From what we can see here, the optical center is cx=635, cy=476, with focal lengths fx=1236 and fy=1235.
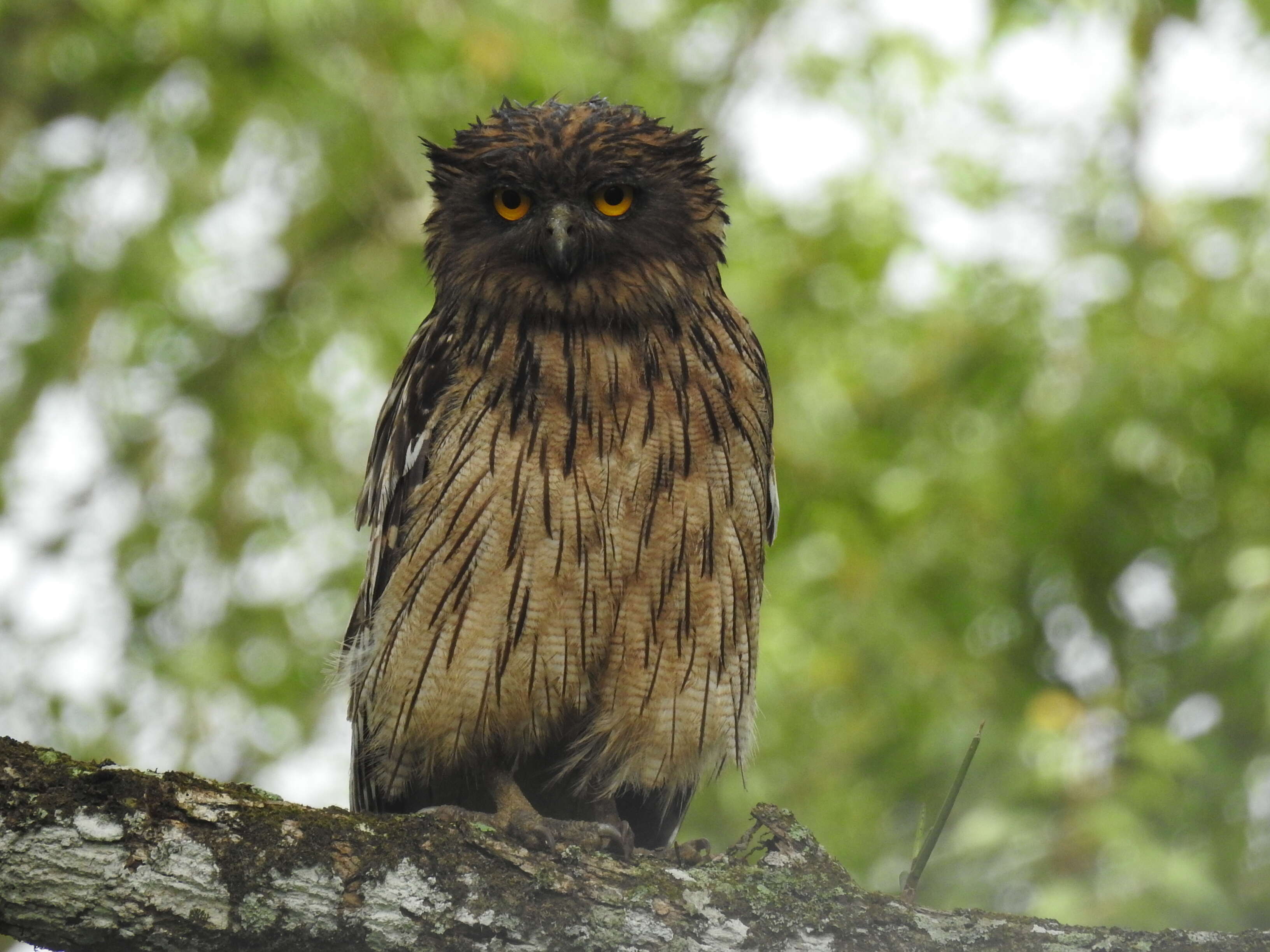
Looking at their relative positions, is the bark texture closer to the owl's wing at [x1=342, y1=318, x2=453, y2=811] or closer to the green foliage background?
the owl's wing at [x1=342, y1=318, x2=453, y2=811]

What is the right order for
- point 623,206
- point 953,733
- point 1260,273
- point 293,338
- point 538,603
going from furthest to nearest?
point 293,338 → point 1260,273 → point 953,733 → point 623,206 → point 538,603

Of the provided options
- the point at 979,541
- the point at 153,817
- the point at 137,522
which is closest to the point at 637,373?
the point at 153,817

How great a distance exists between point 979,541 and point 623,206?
3179mm

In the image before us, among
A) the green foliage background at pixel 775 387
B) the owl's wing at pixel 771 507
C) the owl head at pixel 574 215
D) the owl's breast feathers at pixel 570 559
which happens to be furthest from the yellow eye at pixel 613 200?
the green foliage background at pixel 775 387

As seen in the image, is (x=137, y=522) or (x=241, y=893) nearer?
(x=241, y=893)

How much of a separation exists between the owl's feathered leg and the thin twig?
566mm

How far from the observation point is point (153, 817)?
5.83ft

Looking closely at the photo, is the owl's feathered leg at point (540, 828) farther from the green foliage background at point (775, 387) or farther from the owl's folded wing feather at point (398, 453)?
the green foliage background at point (775, 387)

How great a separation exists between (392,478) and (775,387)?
3.19 m

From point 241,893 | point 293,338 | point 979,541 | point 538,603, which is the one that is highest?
point 293,338

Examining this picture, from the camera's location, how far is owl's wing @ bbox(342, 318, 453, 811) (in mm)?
2799

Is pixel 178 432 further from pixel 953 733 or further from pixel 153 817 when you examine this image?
pixel 153 817

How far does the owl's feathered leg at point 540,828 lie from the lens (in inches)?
89.2

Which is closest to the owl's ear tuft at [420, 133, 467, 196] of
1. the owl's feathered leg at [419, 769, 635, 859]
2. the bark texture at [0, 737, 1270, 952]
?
the owl's feathered leg at [419, 769, 635, 859]
